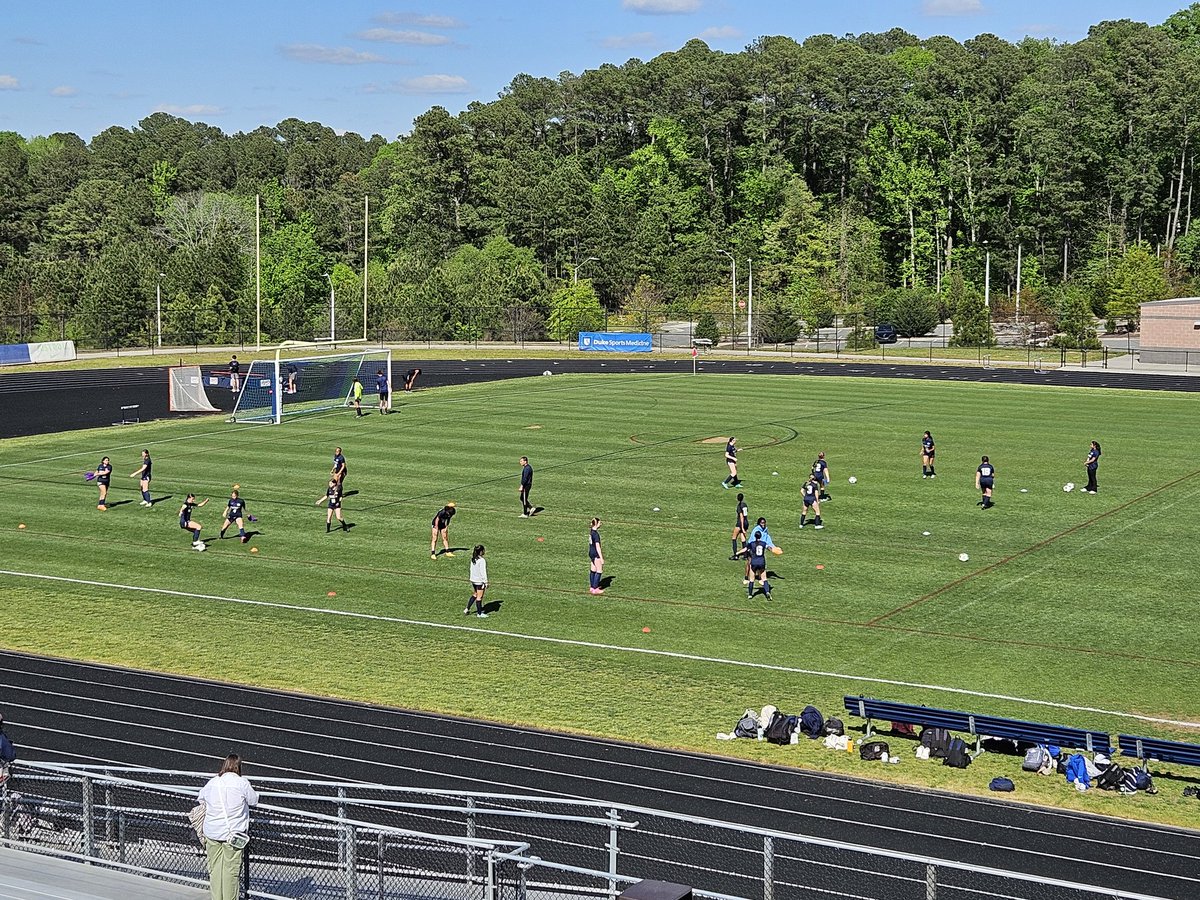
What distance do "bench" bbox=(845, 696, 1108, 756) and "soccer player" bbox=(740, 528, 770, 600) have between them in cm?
819

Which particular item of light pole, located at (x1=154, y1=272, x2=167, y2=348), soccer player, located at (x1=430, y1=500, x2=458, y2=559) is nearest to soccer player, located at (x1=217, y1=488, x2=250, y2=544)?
soccer player, located at (x1=430, y1=500, x2=458, y2=559)

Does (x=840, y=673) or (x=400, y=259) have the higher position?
(x=400, y=259)

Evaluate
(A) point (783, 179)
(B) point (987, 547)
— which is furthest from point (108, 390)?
(A) point (783, 179)

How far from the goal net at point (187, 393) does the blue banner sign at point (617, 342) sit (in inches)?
1713

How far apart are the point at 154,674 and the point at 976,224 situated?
4874 inches

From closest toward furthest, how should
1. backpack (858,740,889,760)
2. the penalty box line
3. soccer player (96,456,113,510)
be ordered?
backpack (858,740,889,760) → the penalty box line → soccer player (96,456,113,510)

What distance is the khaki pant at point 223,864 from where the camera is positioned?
13.5 meters

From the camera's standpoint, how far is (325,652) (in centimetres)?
2616

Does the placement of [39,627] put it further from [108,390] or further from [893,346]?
[893,346]

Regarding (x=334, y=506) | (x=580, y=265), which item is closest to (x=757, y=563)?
(x=334, y=506)

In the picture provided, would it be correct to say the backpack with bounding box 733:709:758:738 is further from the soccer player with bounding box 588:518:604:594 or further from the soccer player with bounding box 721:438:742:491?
the soccer player with bounding box 721:438:742:491

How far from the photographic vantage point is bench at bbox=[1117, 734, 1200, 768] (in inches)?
731

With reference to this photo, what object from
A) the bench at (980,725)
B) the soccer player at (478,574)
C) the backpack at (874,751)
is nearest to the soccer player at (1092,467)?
the soccer player at (478,574)

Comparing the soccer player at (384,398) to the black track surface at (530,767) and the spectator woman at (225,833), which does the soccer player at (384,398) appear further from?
the spectator woman at (225,833)
